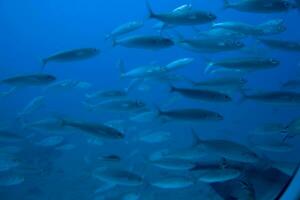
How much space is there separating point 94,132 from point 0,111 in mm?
22060

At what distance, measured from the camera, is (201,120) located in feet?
18.5

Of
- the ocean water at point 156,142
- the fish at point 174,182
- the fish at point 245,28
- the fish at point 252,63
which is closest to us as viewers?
the ocean water at point 156,142

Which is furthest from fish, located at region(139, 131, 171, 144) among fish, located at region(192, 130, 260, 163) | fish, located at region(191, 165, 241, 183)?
fish, located at region(192, 130, 260, 163)

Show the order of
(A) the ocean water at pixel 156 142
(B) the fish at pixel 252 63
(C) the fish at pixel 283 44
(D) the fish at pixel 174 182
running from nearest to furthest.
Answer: (A) the ocean water at pixel 156 142 < (B) the fish at pixel 252 63 < (D) the fish at pixel 174 182 < (C) the fish at pixel 283 44

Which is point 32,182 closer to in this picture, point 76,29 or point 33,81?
point 33,81

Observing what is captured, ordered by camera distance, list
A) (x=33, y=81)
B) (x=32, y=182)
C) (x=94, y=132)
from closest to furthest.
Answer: (x=94, y=132)
(x=33, y=81)
(x=32, y=182)

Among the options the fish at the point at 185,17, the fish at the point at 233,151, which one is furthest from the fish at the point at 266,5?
the fish at the point at 233,151

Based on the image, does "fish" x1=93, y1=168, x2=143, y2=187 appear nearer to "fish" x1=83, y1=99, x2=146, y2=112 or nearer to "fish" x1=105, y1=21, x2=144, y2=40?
"fish" x1=83, y1=99, x2=146, y2=112

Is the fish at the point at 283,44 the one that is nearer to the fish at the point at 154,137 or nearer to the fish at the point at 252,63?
the fish at the point at 252,63

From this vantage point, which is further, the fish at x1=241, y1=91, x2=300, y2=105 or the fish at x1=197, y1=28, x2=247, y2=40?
the fish at x1=197, y1=28, x2=247, y2=40

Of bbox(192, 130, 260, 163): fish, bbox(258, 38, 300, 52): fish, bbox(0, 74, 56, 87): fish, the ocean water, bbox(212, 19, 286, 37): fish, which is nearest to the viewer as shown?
bbox(192, 130, 260, 163): fish

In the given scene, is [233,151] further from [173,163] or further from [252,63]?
[252,63]

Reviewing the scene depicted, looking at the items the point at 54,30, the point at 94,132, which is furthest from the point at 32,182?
the point at 54,30

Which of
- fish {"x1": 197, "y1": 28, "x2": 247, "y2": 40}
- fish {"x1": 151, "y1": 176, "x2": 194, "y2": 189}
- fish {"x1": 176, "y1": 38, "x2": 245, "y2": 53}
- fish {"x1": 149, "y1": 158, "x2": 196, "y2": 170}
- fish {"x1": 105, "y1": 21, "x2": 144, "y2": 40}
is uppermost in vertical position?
fish {"x1": 105, "y1": 21, "x2": 144, "y2": 40}
